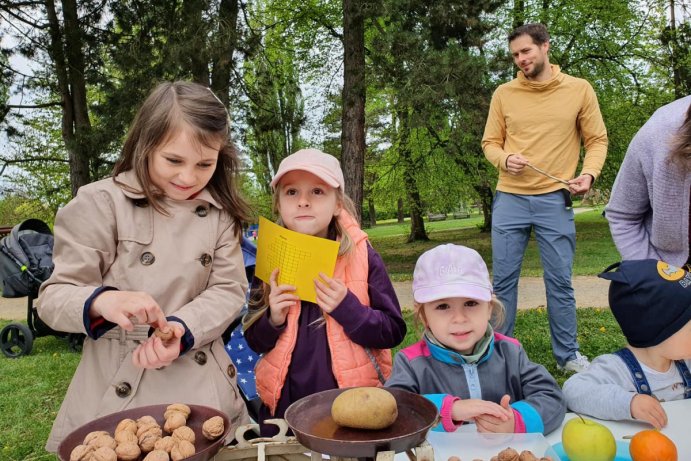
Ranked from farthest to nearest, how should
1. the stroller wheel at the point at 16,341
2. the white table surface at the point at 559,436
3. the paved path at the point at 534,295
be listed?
the paved path at the point at 534,295, the stroller wheel at the point at 16,341, the white table surface at the point at 559,436

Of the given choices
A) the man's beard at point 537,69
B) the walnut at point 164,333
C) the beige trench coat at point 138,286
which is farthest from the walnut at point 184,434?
the man's beard at point 537,69

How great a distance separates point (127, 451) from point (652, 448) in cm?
113

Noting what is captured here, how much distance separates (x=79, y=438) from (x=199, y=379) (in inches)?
23.7

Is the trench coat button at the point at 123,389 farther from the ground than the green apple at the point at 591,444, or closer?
farther from the ground

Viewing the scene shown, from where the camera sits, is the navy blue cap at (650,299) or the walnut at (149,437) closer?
the walnut at (149,437)

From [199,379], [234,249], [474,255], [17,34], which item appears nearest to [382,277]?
[474,255]

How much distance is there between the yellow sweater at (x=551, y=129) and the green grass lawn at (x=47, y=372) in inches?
50.4

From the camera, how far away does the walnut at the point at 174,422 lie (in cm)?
119

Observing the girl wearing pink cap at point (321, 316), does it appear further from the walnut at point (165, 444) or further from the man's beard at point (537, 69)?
the man's beard at point (537, 69)

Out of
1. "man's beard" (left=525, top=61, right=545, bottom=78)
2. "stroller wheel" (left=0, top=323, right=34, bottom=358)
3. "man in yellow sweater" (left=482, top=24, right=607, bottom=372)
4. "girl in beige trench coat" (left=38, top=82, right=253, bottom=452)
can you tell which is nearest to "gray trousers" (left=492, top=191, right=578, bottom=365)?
"man in yellow sweater" (left=482, top=24, right=607, bottom=372)

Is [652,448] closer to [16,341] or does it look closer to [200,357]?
[200,357]

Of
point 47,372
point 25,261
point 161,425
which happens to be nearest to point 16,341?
point 47,372

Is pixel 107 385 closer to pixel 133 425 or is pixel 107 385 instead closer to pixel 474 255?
pixel 133 425

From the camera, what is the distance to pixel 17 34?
8.40 meters
